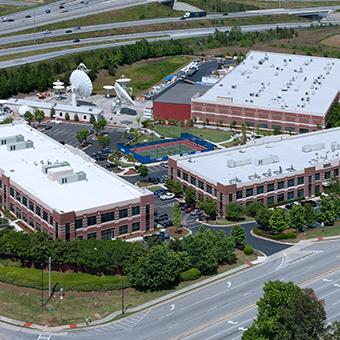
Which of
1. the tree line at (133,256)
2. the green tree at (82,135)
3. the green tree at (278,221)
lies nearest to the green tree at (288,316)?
the tree line at (133,256)

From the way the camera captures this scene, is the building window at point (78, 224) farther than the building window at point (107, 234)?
No

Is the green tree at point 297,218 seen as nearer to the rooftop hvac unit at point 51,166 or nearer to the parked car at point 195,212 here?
the parked car at point 195,212

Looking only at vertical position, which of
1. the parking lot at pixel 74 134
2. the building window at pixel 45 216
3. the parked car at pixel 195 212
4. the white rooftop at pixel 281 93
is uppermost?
the white rooftop at pixel 281 93

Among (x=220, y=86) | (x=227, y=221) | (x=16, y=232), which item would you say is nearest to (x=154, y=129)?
(x=220, y=86)

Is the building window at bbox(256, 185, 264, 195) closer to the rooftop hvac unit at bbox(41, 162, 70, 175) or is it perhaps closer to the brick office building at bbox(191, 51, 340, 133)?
the rooftop hvac unit at bbox(41, 162, 70, 175)

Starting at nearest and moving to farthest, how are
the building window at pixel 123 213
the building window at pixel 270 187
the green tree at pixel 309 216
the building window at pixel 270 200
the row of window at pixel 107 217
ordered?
the row of window at pixel 107 217
the building window at pixel 123 213
the green tree at pixel 309 216
the building window at pixel 270 187
the building window at pixel 270 200

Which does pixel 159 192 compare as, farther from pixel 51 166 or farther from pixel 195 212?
pixel 51 166

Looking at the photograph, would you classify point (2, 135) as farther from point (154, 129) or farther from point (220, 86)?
point (220, 86)

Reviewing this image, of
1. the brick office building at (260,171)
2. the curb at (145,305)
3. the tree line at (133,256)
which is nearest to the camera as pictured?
the curb at (145,305)
